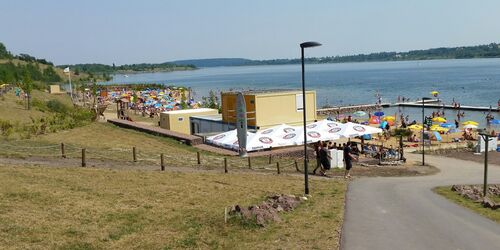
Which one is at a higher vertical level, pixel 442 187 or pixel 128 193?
pixel 128 193

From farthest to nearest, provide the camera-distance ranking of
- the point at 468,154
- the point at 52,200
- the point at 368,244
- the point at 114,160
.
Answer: the point at 468,154, the point at 114,160, the point at 52,200, the point at 368,244

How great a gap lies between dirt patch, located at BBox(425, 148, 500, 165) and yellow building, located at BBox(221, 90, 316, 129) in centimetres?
892

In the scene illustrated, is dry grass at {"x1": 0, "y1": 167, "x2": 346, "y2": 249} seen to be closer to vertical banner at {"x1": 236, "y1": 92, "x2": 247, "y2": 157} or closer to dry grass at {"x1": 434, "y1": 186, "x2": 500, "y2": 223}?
dry grass at {"x1": 434, "y1": 186, "x2": 500, "y2": 223}

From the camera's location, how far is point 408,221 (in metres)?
12.5

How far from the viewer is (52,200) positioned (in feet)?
39.4

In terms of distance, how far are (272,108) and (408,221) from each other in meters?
21.0

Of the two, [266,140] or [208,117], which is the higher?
[208,117]

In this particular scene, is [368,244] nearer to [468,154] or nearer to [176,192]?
[176,192]

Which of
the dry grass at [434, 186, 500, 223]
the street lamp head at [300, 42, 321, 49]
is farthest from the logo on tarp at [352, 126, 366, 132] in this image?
the street lamp head at [300, 42, 321, 49]

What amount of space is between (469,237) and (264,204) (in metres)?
4.85

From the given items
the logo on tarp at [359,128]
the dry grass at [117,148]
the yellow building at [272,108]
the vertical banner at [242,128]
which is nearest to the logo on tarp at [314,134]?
the dry grass at [117,148]

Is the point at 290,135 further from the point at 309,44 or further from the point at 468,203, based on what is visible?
the point at 309,44

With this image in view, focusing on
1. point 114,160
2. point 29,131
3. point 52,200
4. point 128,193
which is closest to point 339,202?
point 128,193

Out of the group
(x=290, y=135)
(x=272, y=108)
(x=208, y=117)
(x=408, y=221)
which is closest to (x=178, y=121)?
(x=208, y=117)
